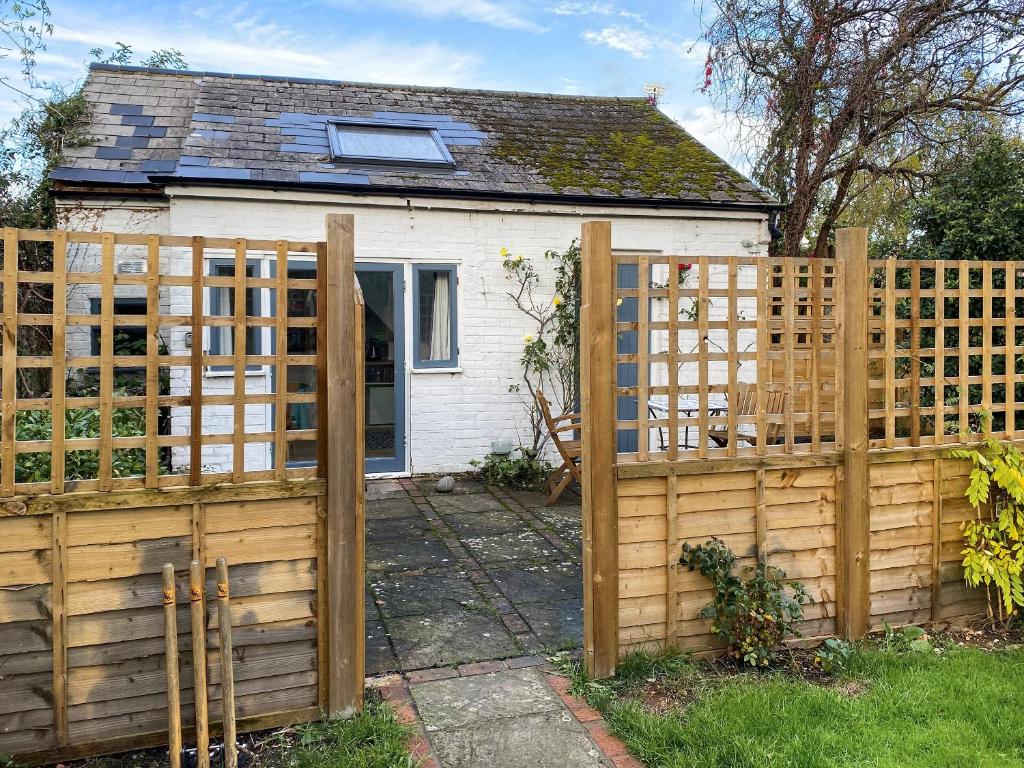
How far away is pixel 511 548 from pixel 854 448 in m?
2.57

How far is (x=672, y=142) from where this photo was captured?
9.92 meters

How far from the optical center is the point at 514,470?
7633 mm

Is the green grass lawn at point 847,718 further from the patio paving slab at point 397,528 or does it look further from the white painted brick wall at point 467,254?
the white painted brick wall at point 467,254

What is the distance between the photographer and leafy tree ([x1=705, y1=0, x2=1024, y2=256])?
816 centimetres

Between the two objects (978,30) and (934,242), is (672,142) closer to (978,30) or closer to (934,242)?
(978,30)

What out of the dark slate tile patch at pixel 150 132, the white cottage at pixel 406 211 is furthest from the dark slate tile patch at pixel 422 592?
the dark slate tile patch at pixel 150 132

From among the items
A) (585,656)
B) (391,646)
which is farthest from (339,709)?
(585,656)

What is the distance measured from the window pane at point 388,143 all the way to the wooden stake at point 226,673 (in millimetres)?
6305

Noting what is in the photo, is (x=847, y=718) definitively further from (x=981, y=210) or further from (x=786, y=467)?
(x=981, y=210)

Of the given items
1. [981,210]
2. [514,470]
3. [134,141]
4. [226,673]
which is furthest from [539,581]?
[134,141]

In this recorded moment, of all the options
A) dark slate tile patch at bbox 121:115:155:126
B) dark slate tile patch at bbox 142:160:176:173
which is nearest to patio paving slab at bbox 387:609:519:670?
dark slate tile patch at bbox 142:160:176:173

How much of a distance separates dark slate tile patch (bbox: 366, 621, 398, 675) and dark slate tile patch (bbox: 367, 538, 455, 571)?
1001mm

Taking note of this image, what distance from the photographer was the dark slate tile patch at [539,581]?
4.36 meters

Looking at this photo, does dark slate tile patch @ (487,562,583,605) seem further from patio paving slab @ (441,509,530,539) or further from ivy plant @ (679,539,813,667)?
ivy plant @ (679,539,813,667)
